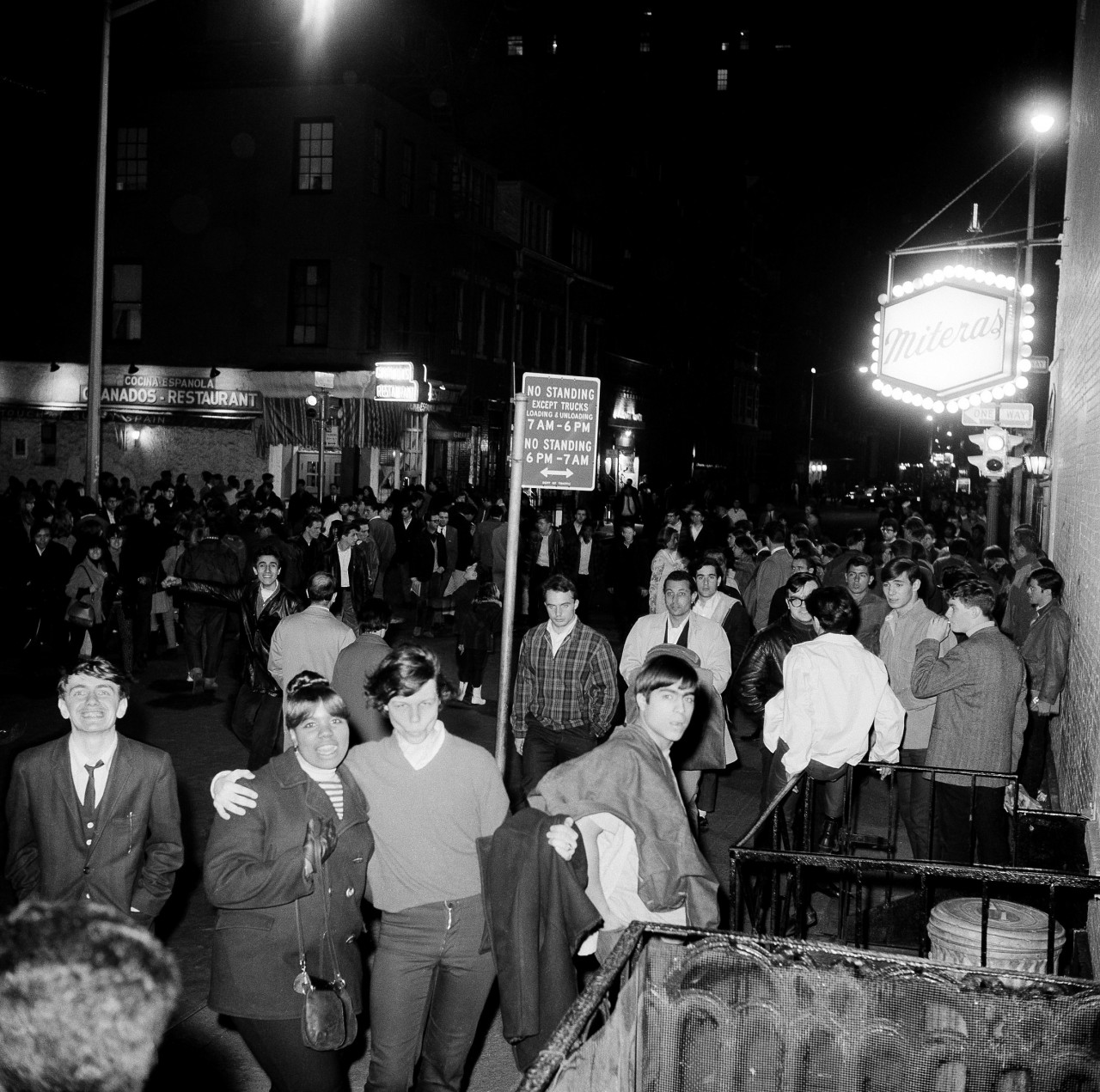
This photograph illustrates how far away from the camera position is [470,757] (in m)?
4.90

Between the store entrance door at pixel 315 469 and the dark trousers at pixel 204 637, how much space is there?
66.3 ft

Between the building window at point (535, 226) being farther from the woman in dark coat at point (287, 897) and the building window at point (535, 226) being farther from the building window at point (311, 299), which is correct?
the woman in dark coat at point (287, 897)

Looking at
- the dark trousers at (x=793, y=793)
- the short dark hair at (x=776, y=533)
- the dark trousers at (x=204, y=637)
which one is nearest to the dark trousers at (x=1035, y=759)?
the dark trousers at (x=793, y=793)

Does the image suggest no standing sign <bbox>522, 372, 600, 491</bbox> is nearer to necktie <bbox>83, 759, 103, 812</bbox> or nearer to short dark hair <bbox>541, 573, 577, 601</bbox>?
short dark hair <bbox>541, 573, 577, 601</bbox>

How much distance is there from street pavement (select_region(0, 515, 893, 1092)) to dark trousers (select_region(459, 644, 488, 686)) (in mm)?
401

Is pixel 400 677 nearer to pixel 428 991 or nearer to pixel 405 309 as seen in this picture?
pixel 428 991

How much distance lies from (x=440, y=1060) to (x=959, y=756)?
4015mm

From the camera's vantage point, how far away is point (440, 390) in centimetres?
3691

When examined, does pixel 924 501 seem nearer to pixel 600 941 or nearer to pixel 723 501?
pixel 723 501

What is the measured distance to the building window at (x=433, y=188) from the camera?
121 ft

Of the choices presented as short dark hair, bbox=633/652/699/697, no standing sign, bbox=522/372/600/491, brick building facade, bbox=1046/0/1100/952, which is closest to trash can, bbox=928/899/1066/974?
brick building facade, bbox=1046/0/1100/952

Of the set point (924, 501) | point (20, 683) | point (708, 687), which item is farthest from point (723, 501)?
point (708, 687)

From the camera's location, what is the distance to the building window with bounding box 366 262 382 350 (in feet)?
112

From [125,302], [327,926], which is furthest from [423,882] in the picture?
[125,302]
